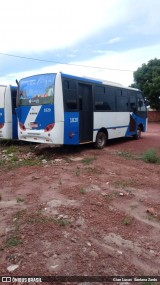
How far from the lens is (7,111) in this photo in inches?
461

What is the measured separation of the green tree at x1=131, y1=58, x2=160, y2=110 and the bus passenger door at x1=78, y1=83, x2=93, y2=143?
20540 mm

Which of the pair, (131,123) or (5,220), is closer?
(5,220)

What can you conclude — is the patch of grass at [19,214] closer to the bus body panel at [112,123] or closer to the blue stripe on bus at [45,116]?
the blue stripe on bus at [45,116]

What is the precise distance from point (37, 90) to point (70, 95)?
44.9 inches

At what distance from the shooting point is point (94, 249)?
358 centimetres

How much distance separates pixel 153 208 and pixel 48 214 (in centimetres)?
182

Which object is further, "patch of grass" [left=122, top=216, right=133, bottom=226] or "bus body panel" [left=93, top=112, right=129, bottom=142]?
"bus body panel" [left=93, top=112, right=129, bottom=142]

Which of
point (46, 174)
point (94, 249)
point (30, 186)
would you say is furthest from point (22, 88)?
point (94, 249)

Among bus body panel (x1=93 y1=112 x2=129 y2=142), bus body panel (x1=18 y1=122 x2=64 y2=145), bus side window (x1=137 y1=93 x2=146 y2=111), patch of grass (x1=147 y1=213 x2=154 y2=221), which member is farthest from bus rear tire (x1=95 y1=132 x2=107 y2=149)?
patch of grass (x1=147 y1=213 x2=154 y2=221)

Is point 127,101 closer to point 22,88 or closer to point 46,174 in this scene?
point 22,88

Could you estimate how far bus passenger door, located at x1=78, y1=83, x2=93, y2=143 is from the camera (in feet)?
32.8

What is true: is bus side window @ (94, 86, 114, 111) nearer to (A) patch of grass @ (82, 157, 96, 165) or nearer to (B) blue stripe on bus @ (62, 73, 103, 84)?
(B) blue stripe on bus @ (62, 73, 103, 84)

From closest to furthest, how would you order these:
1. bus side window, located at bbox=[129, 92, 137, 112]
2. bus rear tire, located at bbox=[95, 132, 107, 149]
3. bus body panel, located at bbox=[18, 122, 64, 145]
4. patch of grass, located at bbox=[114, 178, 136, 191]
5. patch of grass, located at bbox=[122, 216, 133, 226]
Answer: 1. patch of grass, located at bbox=[122, 216, 133, 226]
2. patch of grass, located at bbox=[114, 178, 136, 191]
3. bus body panel, located at bbox=[18, 122, 64, 145]
4. bus rear tire, located at bbox=[95, 132, 107, 149]
5. bus side window, located at bbox=[129, 92, 137, 112]

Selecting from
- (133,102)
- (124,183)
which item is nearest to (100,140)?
(133,102)
